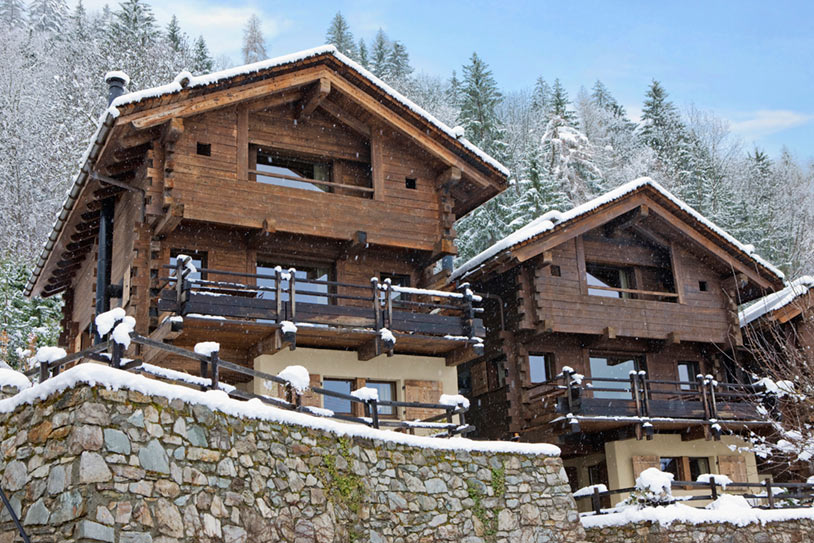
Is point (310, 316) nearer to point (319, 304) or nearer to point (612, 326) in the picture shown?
point (319, 304)

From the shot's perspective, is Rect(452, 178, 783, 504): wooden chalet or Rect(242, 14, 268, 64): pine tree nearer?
Rect(452, 178, 783, 504): wooden chalet

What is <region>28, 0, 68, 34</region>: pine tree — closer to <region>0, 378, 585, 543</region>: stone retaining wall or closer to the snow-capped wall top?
the snow-capped wall top

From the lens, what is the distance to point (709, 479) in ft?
60.9

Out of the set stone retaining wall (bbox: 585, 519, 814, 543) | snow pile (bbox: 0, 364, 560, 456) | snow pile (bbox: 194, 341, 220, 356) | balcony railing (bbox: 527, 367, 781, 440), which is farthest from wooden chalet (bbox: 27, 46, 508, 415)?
snow pile (bbox: 194, 341, 220, 356)

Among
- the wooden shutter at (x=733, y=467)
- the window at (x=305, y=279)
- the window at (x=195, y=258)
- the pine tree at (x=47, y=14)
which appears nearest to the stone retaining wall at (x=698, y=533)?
the wooden shutter at (x=733, y=467)

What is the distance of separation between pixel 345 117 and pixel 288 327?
20.1 feet

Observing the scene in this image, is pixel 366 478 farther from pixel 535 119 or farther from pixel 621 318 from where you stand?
pixel 535 119

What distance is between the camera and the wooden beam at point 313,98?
63.5 feet

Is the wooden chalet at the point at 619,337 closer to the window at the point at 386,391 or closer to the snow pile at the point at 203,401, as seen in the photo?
the window at the point at 386,391

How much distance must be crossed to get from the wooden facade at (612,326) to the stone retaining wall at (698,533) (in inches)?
143

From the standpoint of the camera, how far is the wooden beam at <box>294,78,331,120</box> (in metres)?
19.3

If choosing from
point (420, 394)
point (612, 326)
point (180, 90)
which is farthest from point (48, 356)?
point (612, 326)

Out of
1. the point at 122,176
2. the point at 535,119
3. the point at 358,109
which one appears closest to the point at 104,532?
the point at 122,176

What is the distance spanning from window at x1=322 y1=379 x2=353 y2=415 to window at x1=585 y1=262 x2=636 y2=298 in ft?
27.4
